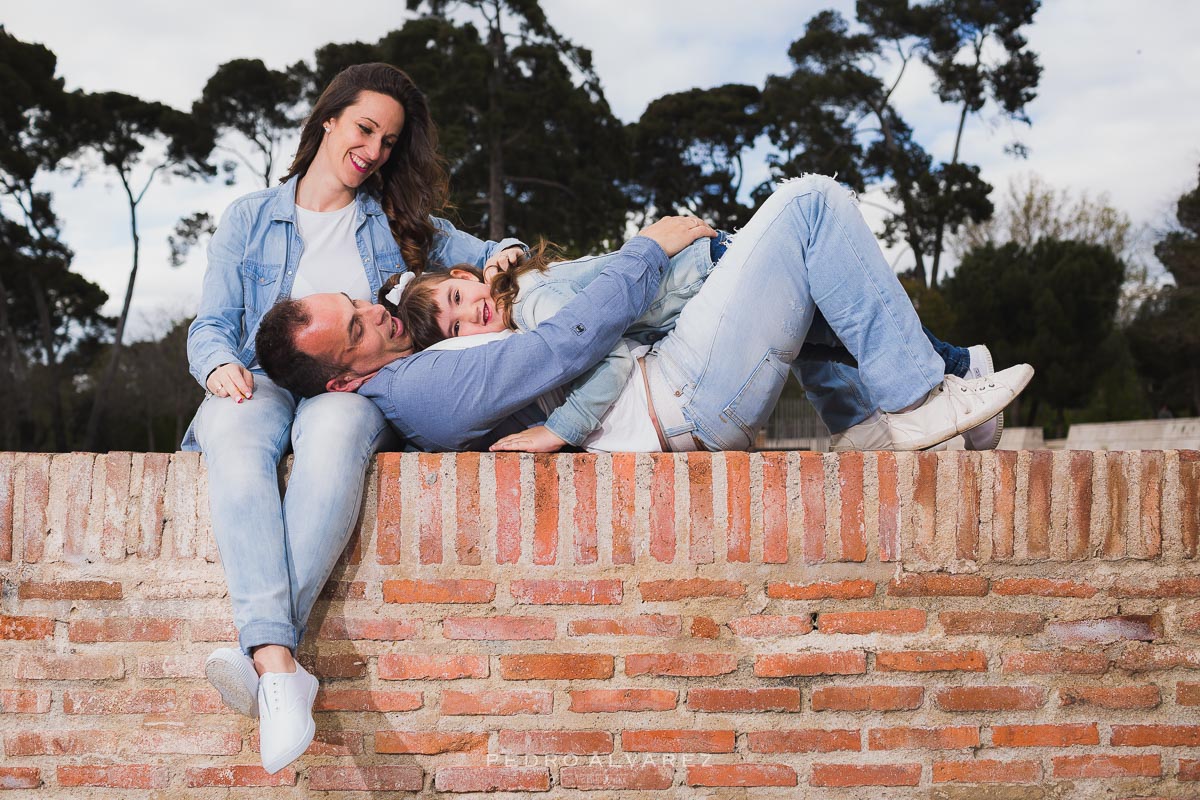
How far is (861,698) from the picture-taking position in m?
2.49

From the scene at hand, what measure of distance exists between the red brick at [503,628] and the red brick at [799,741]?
590 mm

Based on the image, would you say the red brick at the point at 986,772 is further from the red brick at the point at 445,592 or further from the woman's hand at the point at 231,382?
the woman's hand at the point at 231,382

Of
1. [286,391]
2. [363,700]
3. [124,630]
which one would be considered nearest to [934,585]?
[363,700]

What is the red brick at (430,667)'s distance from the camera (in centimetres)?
249

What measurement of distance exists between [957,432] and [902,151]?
25854 millimetres

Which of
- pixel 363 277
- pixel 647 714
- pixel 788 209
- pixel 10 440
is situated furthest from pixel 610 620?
pixel 10 440

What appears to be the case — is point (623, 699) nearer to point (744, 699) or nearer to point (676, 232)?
point (744, 699)

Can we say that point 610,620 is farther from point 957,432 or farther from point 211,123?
point 211,123

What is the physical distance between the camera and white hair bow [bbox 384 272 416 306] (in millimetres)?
3039

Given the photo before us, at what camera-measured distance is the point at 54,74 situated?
2328 cm

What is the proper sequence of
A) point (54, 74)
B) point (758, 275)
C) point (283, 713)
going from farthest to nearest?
point (54, 74) → point (758, 275) → point (283, 713)

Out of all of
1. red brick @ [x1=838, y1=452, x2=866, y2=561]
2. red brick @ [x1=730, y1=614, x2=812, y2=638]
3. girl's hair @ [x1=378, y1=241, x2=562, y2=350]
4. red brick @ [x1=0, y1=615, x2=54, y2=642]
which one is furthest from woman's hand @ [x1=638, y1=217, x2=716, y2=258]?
red brick @ [x1=0, y1=615, x2=54, y2=642]

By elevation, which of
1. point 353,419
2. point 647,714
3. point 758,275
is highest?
point 758,275

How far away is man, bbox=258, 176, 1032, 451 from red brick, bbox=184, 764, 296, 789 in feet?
3.08
